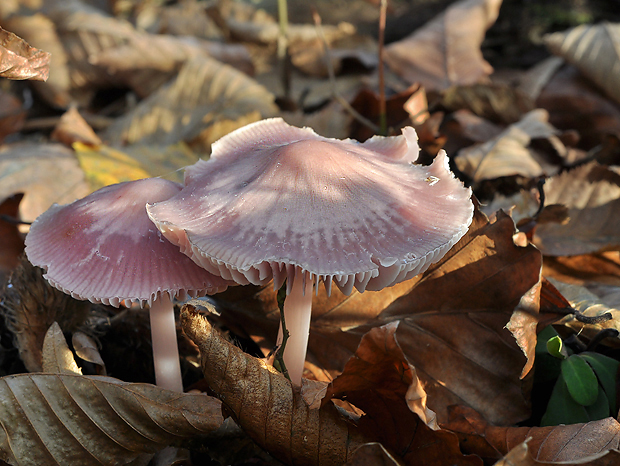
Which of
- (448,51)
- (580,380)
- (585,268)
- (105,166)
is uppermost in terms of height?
(448,51)

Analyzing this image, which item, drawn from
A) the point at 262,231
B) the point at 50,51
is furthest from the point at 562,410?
the point at 50,51

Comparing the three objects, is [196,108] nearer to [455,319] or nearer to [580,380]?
[455,319]

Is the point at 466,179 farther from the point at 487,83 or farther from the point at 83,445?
the point at 83,445

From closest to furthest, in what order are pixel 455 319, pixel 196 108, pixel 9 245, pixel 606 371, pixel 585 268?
pixel 606 371, pixel 455 319, pixel 585 268, pixel 9 245, pixel 196 108

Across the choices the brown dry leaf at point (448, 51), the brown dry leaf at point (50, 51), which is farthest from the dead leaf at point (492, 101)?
the brown dry leaf at point (50, 51)

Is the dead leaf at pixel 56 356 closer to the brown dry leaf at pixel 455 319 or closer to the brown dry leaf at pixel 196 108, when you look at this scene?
the brown dry leaf at pixel 455 319
